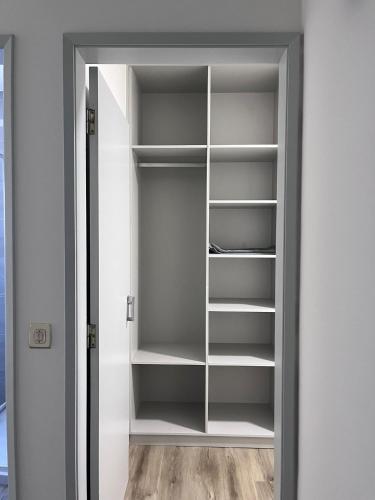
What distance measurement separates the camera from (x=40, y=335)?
1580mm

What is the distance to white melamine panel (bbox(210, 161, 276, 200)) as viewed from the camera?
11.1ft

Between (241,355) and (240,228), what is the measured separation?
938 millimetres

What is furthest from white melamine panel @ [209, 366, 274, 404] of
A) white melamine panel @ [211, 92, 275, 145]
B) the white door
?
white melamine panel @ [211, 92, 275, 145]

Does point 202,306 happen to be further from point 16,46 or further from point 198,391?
point 16,46

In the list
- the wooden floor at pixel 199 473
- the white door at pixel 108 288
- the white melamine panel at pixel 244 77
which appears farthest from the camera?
the white melamine panel at pixel 244 77

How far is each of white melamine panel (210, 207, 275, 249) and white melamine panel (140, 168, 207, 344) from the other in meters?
0.11

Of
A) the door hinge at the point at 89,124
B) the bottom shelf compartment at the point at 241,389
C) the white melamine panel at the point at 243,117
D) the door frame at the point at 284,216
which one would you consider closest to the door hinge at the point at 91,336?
the door frame at the point at 284,216

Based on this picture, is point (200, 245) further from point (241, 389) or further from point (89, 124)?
point (89, 124)

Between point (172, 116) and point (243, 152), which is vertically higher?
point (172, 116)

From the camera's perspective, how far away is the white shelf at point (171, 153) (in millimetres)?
2971

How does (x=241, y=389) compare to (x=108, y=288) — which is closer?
(x=108, y=288)

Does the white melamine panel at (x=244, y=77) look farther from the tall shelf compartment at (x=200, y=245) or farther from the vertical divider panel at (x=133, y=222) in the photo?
the vertical divider panel at (x=133, y=222)

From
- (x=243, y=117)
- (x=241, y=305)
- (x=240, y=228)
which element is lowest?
(x=241, y=305)

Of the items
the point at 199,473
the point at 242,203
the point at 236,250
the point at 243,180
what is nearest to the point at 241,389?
the point at 199,473
